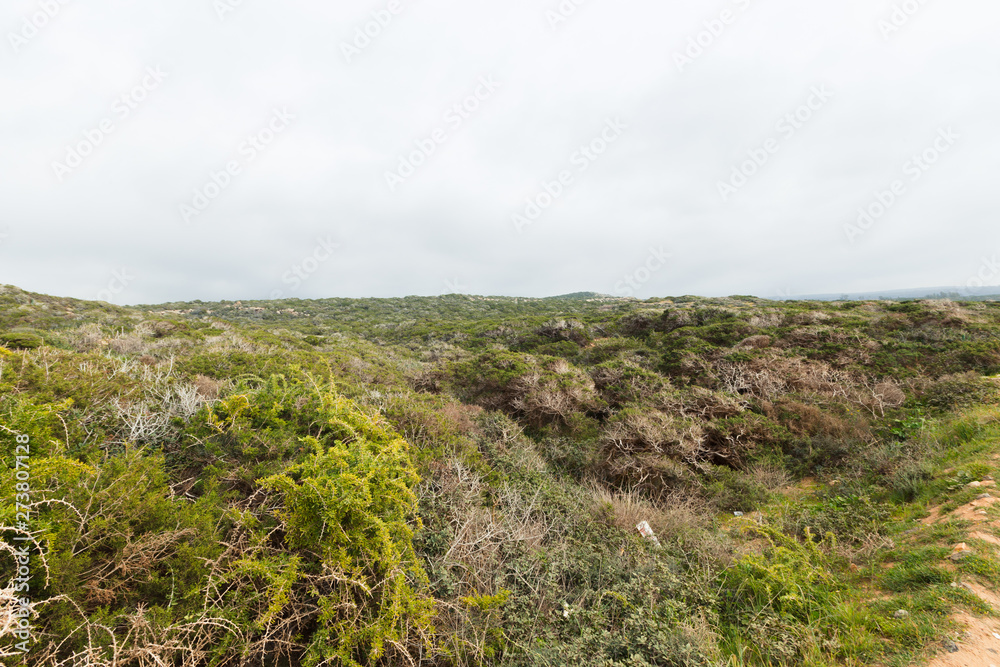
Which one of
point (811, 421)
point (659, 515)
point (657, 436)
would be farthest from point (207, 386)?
point (811, 421)

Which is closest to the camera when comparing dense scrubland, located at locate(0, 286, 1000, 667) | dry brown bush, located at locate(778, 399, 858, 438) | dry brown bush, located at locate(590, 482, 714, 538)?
dense scrubland, located at locate(0, 286, 1000, 667)

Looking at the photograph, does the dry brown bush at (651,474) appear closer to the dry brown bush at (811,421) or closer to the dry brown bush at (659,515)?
the dry brown bush at (659,515)

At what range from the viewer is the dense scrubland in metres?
2.14

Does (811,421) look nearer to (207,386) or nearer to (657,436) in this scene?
(657,436)

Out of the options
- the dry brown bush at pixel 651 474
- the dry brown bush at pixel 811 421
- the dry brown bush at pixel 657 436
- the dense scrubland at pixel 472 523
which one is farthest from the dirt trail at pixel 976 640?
the dry brown bush at pixel 811 421

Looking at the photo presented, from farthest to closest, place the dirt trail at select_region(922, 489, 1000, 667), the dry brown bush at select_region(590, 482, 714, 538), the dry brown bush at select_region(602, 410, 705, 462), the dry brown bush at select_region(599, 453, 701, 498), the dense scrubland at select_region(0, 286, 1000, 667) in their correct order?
the dry brown bush at select_region(602, 410, 705, 462) < the dry brown bush at select_region(599, 453, 701, 498) < the dry brown bush at select_region(590, 482, 714, 538) < the dirt trail at select_region(922, 489, 1000, 667) < the dense scrubland at select_region(0, 286, 1000, 667)

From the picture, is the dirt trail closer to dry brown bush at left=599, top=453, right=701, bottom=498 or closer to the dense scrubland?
the dense scrubland

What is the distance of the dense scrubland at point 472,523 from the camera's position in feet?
Answer: 7.04

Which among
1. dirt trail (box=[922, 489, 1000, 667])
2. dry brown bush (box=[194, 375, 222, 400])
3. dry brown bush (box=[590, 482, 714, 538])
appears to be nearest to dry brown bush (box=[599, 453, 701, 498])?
dry brown bush (box=[590, 482, 714, 538])

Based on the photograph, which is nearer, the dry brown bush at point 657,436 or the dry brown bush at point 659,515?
the dry brown bush at point 659,515

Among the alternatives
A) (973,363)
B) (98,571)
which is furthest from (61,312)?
(973,363)

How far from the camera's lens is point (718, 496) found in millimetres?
5484

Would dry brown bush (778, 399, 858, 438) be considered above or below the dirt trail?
above

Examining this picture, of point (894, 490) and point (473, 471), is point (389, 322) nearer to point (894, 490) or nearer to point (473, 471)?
point (473, 471)
